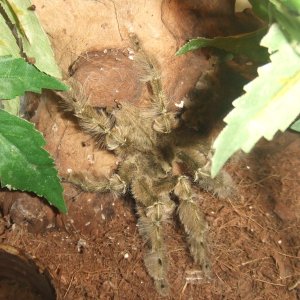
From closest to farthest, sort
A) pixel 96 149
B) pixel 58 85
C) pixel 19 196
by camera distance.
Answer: pixel 58 85, pixel 19 196, pixel 96 149

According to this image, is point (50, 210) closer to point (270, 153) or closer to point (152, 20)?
point (152, 20)

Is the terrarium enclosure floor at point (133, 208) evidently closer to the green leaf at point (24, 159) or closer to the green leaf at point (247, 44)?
the green leaf at point (247, 44)

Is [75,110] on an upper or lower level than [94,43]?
lower

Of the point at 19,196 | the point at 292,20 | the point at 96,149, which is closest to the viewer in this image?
the point at 292,20

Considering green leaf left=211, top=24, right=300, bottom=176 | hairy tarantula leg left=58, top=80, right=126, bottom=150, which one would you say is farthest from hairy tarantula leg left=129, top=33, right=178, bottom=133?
green leaf left=211, top=24, right=300, bottom=176

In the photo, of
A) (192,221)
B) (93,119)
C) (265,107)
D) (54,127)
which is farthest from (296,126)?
(54,127)

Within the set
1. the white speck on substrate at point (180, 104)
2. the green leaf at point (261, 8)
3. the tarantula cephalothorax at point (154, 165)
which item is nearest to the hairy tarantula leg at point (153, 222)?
the tarantula cephalothorax at point (154, 165)

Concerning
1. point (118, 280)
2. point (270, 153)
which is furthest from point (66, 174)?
point (270, 153)

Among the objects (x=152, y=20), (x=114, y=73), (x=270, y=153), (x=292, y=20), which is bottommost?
(x=270, y=153)
